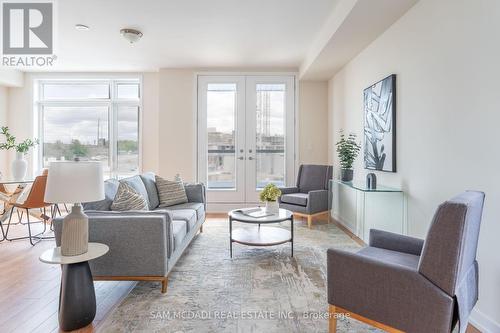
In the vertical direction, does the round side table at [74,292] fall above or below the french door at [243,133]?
below

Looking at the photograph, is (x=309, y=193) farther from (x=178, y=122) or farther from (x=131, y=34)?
(x=131, y=34)

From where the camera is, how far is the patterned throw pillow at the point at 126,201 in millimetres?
2766

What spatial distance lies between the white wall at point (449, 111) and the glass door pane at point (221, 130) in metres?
2.96

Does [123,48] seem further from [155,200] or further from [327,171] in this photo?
[327,171]

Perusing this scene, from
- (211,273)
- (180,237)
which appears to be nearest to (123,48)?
(180,237)

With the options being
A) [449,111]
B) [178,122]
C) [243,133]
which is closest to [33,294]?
[449,111]

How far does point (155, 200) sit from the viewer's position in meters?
3.94

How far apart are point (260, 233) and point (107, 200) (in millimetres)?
1750

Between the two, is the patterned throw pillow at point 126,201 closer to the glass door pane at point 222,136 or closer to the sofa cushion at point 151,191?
the sofa cushion at point 151,191

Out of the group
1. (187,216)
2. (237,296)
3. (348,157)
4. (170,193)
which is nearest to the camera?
(237,296)

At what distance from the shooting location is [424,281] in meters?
1.53

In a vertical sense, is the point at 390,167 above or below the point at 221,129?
below

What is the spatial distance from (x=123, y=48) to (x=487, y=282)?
16.9 feet

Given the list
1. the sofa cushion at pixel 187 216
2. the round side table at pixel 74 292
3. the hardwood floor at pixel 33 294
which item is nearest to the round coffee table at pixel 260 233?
the sofa cushion at pixel 187 216
